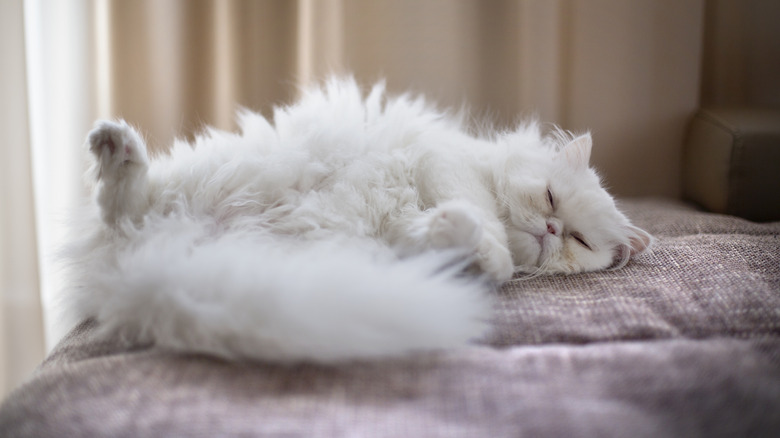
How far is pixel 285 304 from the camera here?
0.81m

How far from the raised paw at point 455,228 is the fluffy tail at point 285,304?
94mm

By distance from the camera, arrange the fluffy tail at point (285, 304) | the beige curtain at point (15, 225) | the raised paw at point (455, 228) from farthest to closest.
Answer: the beige curtain at point (15, 225), the raised paw at point (455, 228), the fluffy tail at point (285, 304)

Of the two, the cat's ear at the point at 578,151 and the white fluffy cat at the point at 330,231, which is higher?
the cat's ear at the point at 578,151

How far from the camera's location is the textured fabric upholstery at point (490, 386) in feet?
2.29

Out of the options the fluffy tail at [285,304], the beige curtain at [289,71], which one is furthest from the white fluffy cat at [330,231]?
the beige curtain at [289,71]

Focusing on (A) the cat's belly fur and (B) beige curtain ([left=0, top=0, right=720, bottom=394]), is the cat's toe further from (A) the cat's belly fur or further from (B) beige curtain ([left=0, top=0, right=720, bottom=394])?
(B) beige curtain ([left=0, top=0, right=720, bottom=394])

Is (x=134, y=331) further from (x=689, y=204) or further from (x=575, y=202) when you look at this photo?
(x=689, y=204)

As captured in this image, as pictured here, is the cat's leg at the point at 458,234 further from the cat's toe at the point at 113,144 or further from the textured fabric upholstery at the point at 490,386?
the cat's toe at the point at 113,144

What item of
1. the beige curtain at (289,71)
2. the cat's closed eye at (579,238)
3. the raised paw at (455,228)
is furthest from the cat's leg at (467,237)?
the beige curtain at (289,71)

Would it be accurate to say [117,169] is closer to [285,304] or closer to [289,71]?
[285,304]

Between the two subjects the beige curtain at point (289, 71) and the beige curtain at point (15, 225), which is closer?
the beige curtain at point (15, 225)

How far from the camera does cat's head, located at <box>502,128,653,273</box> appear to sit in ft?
4.33

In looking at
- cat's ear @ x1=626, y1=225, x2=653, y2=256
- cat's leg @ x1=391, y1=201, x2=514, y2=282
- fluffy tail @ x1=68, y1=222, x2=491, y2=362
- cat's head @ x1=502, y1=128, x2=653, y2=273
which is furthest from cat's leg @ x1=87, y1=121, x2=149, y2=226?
cat's ear @ x1=626, y1=225, x2=653, y2=256

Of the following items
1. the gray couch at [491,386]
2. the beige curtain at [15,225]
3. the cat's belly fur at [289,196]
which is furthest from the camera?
the beige curtain at [15,225]
